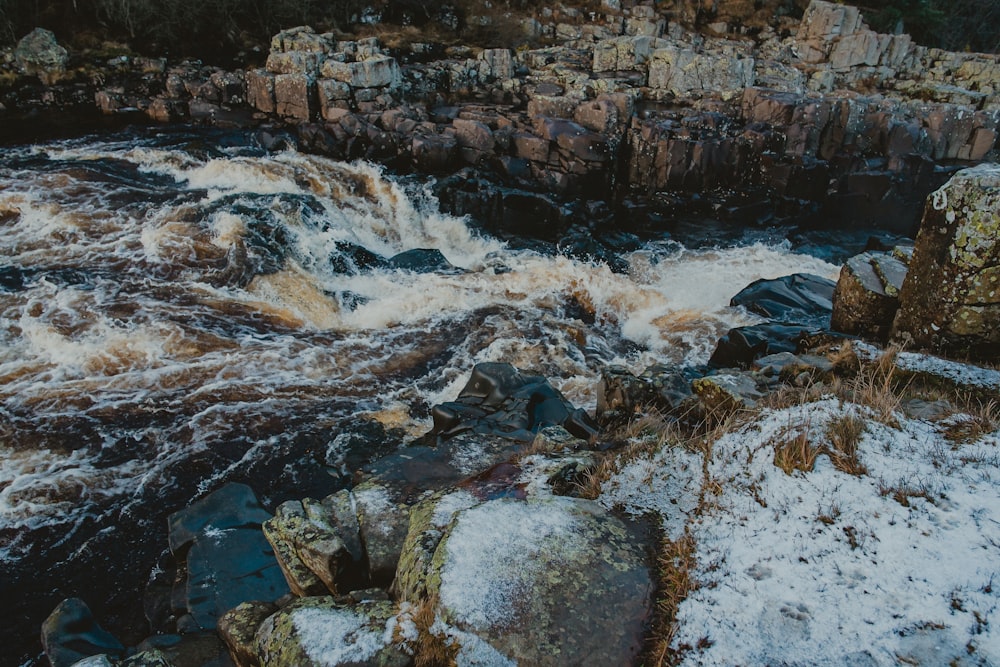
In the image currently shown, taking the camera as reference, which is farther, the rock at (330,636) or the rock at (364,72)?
the rock at (364,72)

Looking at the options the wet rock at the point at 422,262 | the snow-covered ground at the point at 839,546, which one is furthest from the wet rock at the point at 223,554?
the wet rock at the point at 422,262

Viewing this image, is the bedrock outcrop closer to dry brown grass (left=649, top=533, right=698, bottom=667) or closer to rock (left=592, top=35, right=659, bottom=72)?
rock (left=592, top=35, right=659, bottom=72)

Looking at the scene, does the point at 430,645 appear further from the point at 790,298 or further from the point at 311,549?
the point at 790,298

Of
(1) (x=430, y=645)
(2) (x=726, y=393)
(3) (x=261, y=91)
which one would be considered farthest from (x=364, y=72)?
(1) (x=430, y=645)

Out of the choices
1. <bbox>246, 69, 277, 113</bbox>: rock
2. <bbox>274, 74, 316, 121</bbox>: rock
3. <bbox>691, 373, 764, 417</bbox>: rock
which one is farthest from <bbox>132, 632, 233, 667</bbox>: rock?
<bbox>246, 69, 277, 113</bbox>: rock

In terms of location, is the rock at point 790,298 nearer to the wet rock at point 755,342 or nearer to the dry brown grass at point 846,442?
the wet rock at point 755,342

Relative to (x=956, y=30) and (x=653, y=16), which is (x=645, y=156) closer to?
(x=653, y=16)
